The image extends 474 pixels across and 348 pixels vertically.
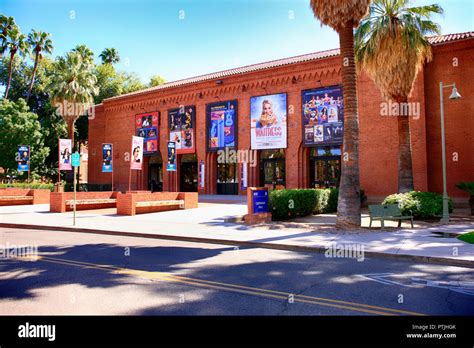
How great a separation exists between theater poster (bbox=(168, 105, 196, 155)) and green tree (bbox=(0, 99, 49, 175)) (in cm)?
1610

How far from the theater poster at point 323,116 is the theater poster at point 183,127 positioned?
11.2 meters

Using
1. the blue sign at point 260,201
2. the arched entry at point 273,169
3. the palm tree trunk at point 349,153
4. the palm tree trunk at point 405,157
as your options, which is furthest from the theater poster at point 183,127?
the palm tree trunk at point 349,153

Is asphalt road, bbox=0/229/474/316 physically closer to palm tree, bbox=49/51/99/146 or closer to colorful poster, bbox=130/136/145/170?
colorful poster, bbox=130/136/145/170

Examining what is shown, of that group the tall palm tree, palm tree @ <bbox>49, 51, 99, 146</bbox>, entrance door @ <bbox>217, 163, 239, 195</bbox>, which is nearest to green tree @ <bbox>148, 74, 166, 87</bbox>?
palm tree @ <bbox>49, 51, 99, 146</bbox>

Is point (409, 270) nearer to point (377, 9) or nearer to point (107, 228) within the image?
point (107, 228)

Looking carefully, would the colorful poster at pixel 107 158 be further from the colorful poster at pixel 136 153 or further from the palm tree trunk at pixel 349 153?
the palm tree trunk at pixel 349 153

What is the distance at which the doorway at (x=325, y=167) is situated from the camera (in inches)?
1000

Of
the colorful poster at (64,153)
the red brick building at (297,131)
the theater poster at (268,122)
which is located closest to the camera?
the red brick building at (297,131)

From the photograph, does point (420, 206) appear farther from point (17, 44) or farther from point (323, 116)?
point (17, 44)

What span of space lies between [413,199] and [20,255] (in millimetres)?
14324

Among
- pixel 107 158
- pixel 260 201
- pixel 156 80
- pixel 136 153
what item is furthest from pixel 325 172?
pixel 156 80

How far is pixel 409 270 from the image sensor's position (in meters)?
6.97

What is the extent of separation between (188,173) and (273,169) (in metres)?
9.29

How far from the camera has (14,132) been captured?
36.4m
